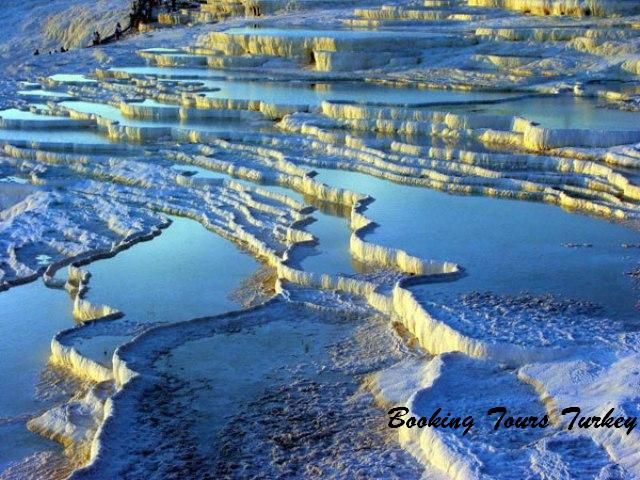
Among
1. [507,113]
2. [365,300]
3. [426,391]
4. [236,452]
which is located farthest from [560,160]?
[236,452]

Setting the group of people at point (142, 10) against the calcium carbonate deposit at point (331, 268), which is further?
the group of people at point (142, 10)

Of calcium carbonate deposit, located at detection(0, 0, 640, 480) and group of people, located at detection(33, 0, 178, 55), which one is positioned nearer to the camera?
calcium carbonate deposit, located at detection(0, 0, 640, 480)

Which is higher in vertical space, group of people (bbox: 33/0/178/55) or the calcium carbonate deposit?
group of people (bbox: 33/0/178/55)

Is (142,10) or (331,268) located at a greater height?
(142,10)

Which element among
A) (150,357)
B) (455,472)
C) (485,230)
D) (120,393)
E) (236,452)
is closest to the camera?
(455,472)

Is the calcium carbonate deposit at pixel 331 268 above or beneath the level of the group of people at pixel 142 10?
beneath

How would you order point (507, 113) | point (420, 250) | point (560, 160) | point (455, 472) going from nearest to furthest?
point (455, 472) → point (420, 250) → point (560, 160) → point (507, 113)

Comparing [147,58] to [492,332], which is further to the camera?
[147,58]

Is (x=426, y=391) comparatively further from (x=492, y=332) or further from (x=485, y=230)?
(x=485, y=230)
